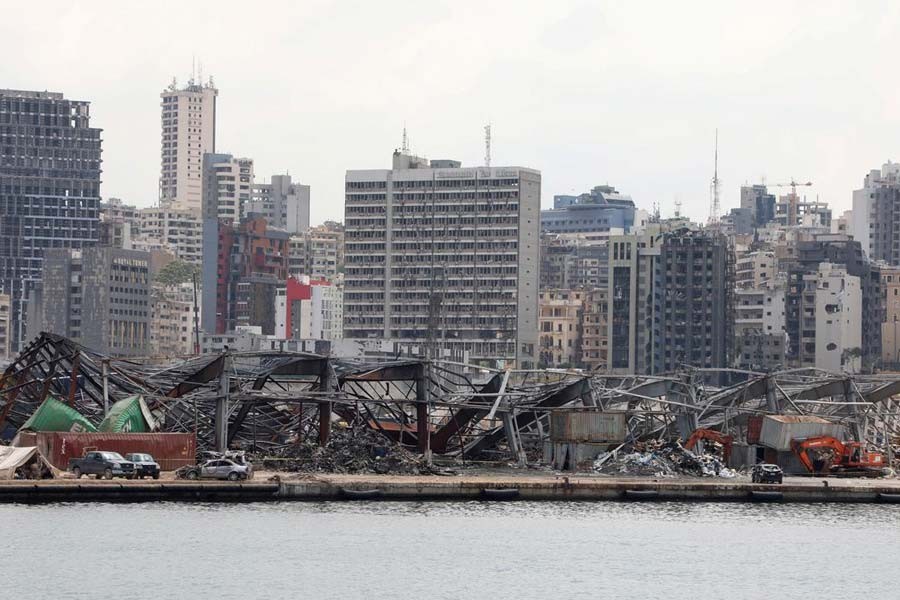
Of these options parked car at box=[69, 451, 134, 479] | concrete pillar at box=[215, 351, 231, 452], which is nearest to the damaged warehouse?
concrete pillar at box=[215, 351, 231, 452]

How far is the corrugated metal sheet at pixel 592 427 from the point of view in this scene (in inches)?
4291

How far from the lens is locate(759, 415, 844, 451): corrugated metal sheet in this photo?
366 feet

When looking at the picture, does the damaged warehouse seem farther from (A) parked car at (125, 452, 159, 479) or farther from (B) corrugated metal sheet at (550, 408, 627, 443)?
(A) parked car at (125, 452, 159, 479)

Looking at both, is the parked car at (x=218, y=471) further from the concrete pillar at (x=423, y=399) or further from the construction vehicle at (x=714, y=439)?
the construction vehicle at (x=714, y=439)

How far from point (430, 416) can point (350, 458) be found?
7746 mm

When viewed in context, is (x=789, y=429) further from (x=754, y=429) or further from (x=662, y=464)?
(x=662, y=464)

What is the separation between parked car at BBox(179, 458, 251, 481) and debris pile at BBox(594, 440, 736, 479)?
67.0 ft

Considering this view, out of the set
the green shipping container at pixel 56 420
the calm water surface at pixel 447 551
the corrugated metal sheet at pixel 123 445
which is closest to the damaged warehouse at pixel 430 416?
the green shipping container at pixel 56 420

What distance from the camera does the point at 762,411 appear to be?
11250 centimetres

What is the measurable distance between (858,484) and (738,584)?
27.8 m

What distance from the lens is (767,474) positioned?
4090 inches

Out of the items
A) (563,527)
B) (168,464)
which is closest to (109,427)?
(168,464)

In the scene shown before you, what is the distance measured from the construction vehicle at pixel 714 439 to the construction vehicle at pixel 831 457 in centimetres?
A: 367

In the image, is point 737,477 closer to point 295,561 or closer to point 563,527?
point 563,527
